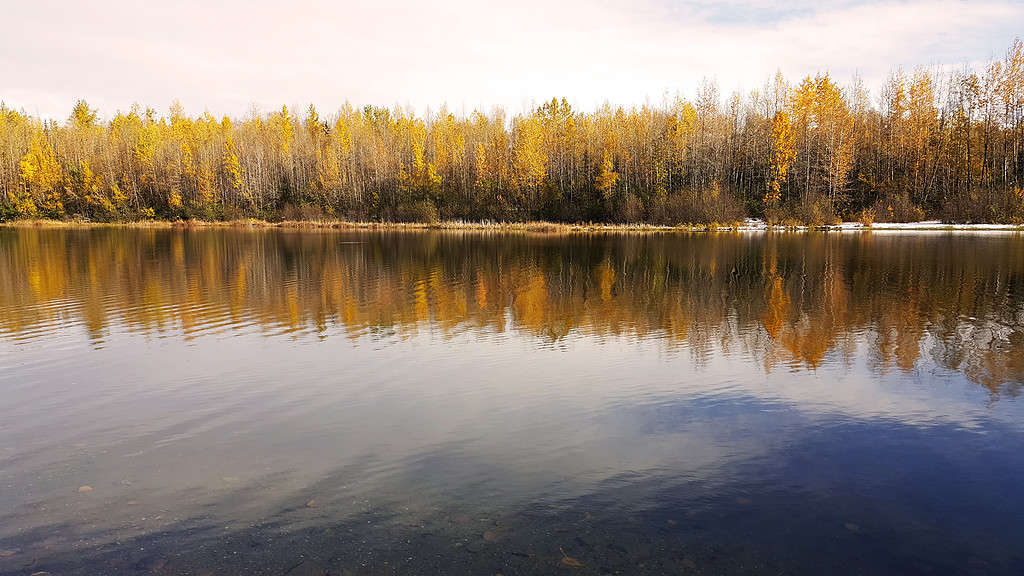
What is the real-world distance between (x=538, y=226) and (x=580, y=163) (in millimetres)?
17601

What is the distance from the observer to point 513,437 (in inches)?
276

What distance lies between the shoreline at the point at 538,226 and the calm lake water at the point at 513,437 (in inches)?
1656

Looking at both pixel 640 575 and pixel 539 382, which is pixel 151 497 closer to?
pixel 640 575

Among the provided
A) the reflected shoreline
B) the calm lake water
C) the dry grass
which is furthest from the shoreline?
the calm lake water

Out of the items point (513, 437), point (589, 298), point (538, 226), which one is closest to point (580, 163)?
point (538, 226)

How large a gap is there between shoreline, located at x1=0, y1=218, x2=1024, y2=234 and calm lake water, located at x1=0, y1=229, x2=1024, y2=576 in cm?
4206

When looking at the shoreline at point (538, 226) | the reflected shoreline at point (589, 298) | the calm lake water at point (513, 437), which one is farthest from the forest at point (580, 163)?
the calm lake water at point (513, 437)

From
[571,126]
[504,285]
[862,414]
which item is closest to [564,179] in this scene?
[571,126]

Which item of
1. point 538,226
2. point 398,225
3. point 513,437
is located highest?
point 398,225

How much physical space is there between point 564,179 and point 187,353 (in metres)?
66.8

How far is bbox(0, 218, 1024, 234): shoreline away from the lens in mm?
52719

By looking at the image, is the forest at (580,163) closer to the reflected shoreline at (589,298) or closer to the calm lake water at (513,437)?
the reflected shoreline at (589,298)

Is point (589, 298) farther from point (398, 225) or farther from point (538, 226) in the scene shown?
point (398, 225)

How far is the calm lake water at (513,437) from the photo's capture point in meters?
4.78
